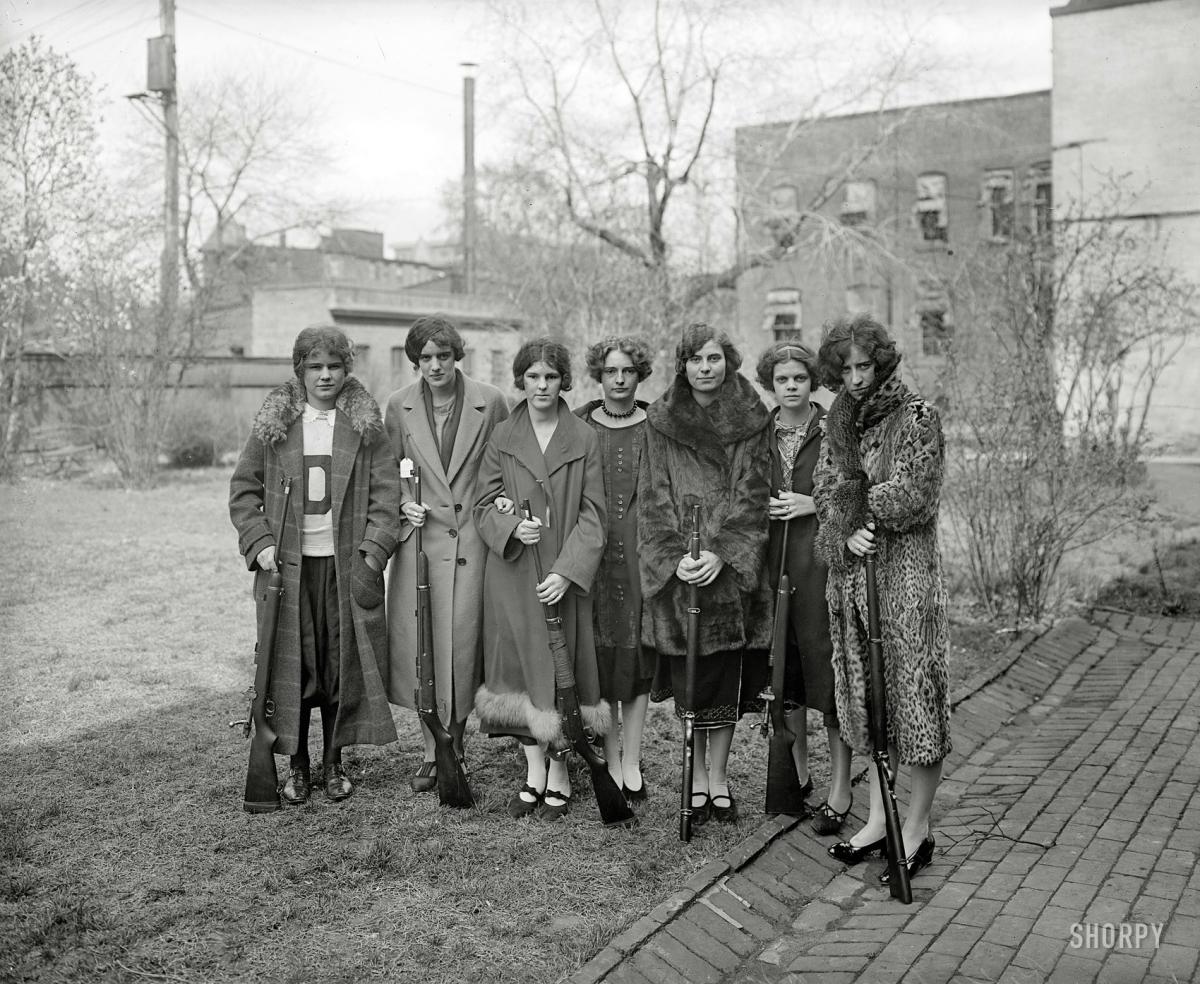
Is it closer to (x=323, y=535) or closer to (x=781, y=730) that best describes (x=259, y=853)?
(x=323, y=535)

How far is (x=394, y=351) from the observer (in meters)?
38.5

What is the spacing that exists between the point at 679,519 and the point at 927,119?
22170mm

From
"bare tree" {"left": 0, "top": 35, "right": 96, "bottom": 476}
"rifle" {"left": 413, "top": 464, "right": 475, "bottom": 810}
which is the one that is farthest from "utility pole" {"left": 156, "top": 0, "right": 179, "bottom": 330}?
"rifle" {"left": 413, "top": 464, "right": 475, "bottom": 810}

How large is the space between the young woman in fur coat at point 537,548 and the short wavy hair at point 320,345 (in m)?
0.74

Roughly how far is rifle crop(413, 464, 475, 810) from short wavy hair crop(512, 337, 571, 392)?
676 mm

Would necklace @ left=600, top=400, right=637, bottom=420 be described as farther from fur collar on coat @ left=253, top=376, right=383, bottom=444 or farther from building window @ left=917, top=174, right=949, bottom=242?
building window @ left=917, top=174, right=949, bottom=242

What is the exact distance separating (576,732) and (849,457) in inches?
61.4

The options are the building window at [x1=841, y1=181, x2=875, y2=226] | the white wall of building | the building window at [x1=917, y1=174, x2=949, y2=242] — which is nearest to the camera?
the white wall of building

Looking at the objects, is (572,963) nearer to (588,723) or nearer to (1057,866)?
(588,723)

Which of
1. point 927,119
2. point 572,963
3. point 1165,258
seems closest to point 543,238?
point 927,119

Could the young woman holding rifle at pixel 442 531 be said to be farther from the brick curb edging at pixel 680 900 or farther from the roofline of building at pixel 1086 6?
the roofline of building at pixel 1086 6

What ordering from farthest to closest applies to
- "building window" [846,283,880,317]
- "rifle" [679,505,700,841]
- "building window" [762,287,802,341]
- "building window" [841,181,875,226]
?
1. "building window" [762,287,802,341]
2. "building window" [841,181,875,226]
3. "building window" [846,283,880,317]
4. "rifle" [679,505,700,841]

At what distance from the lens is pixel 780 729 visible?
4.79 meters

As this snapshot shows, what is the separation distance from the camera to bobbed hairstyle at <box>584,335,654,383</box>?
4824 mm
